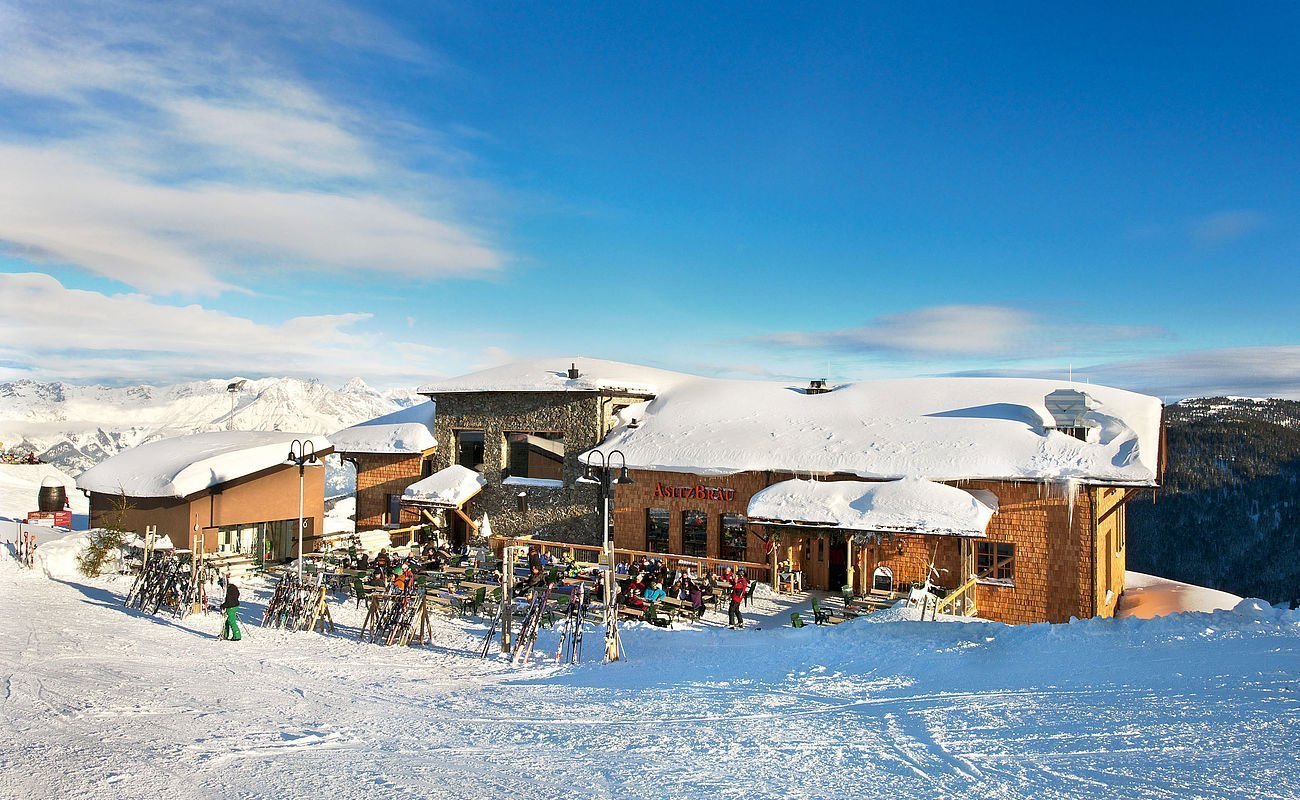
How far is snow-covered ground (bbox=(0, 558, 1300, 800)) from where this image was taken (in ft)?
25.3

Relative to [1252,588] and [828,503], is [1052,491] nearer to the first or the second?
[828,503]

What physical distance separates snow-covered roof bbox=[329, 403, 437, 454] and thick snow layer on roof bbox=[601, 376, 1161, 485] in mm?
6854

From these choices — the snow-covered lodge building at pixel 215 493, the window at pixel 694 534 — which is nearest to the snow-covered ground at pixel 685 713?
the window at pixel 694 534

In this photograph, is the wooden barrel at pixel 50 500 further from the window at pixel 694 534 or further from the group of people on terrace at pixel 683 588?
the group of people on terrace at pixel 683 588

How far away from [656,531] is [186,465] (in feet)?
43.7

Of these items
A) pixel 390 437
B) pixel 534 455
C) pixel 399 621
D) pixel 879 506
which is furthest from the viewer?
pixel 390 437

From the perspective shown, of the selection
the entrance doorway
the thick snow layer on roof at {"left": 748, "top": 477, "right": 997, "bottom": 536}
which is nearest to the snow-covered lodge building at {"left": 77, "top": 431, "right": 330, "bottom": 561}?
the thick snow layer on roof at {"left": 748, "top": 477, "right": 997, "bottom": 536}

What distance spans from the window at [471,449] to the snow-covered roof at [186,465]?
411 cm

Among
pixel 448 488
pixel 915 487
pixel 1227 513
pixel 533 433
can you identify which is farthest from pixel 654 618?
pixel 1227 513

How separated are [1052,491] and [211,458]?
866 inches

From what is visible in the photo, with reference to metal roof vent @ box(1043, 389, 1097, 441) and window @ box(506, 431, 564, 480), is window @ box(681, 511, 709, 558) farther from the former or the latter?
metal roof vent @ box(1043, 389, 1097, 441)

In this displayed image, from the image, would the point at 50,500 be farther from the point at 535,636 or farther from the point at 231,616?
the point at 535,636

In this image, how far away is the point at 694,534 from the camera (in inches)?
896

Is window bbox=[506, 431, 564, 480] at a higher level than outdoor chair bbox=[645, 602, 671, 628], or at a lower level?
higher
